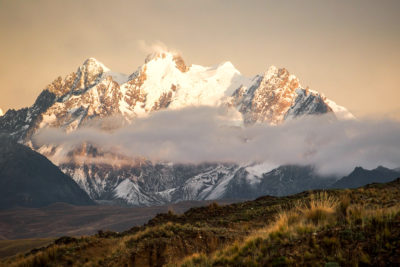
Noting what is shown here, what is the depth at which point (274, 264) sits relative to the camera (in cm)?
1565

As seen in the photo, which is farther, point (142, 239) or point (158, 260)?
point (142, 239)

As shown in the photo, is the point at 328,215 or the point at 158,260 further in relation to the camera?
the point at 158,260

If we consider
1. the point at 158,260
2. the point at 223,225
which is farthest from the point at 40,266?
the point at 223,225

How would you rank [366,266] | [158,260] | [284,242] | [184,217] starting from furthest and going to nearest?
[184,217], [158,260], [284,242], [366,266]

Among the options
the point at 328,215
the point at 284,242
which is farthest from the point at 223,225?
the point at 284,242

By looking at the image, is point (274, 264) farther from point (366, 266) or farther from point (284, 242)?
point (366, 266)

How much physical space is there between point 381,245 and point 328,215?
5.88m

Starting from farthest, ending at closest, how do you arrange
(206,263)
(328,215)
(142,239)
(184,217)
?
(184,217), (142,239), (328,215), (206,263)

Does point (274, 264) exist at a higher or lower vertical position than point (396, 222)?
lower

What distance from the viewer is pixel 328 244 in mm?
15977

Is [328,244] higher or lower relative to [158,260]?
higher

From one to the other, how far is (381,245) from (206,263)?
7177mm

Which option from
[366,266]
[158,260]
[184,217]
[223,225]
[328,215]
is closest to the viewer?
[366,266]

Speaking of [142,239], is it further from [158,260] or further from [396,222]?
[396,222]
